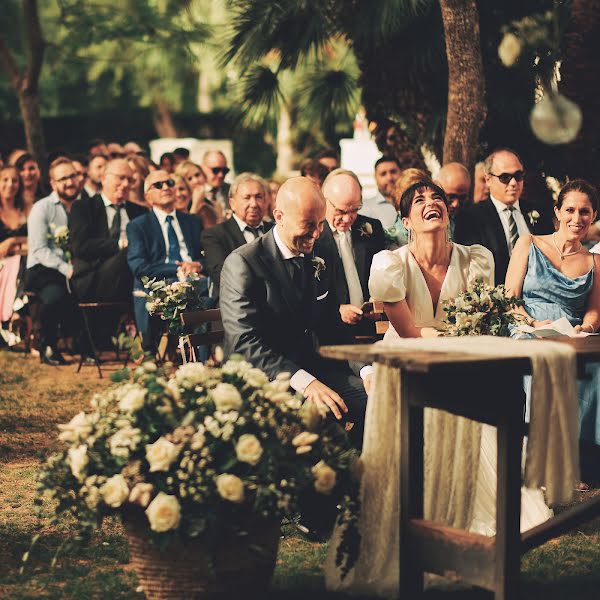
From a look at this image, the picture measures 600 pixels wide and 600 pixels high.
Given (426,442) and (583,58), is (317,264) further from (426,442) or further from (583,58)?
(583,58)

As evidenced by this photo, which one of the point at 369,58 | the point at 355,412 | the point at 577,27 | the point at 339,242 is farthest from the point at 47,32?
the point at 355,412

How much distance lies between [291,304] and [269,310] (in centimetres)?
12

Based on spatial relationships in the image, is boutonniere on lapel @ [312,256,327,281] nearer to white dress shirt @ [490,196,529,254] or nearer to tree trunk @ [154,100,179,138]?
white dress shirt @ [490,196,529,254]

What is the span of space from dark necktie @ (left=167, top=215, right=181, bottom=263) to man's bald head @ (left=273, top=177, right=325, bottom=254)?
5.23 meters

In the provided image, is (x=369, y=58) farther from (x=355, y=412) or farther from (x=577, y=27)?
(x=355, y=412)

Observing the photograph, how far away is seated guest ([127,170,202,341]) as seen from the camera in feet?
36.8

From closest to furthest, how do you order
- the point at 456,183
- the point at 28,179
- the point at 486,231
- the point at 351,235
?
the point at 351,235
the point at 486,231
the point at 456,183
the point at 28,179

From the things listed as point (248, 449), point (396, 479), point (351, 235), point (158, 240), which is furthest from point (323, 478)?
point (158, 240)

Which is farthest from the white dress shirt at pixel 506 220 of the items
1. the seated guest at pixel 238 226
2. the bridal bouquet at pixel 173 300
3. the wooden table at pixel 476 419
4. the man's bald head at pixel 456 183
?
the wooden table at pixel 476 419

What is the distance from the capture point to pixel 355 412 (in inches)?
256

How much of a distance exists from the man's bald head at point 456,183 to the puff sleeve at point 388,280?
2913 mm

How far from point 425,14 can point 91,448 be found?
8863 mm

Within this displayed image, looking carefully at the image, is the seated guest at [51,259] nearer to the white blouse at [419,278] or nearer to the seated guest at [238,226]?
the seated guest at [238,226]

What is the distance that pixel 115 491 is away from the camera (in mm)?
4781
